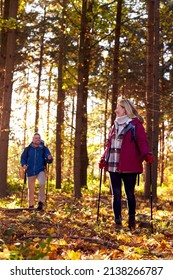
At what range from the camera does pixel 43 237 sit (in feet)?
19.2

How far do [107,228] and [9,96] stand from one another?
771 centimetres

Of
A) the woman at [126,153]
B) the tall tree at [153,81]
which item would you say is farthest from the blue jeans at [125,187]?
the tall tree at [153,81]

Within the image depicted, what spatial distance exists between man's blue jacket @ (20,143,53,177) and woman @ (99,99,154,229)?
3388mm

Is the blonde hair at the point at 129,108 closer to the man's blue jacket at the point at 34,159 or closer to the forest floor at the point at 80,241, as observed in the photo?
the forest floor at the point at 80,241

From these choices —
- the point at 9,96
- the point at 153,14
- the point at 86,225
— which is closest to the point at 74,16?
the point at 153,14

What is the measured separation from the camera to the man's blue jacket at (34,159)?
10703 mm

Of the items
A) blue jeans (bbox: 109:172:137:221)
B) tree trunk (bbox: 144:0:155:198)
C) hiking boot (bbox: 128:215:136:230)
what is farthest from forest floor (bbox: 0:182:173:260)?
tree trunk (bbox: 144:0:155:198)

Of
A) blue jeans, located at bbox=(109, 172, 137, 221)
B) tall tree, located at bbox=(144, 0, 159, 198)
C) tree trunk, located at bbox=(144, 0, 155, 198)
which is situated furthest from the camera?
tree trunk, located at bbox=(144, 0, 155, 198)

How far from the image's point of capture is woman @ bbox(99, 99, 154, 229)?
24.1ft

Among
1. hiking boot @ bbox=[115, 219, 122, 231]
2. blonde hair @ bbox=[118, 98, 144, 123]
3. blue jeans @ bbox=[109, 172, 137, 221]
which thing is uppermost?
blonde hair @ bbox=[118, 98, 144, 123]

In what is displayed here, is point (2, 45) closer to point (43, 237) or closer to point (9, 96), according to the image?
point (9, 96)

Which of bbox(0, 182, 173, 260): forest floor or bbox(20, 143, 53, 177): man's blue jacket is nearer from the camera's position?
bbox(0, 182, 173, 260): forest floor

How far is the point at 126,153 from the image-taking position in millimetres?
7383

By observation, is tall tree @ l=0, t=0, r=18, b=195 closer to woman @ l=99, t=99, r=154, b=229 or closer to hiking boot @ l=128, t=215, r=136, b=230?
woman @ l=99, t=99, r=154, b=229
